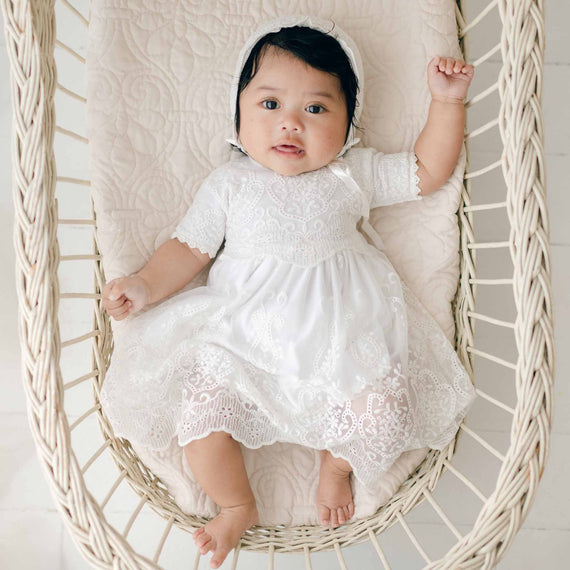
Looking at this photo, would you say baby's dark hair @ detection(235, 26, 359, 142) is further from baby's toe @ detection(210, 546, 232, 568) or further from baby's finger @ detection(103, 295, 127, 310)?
baby's toe @ detection(210, 546, 232, 568)

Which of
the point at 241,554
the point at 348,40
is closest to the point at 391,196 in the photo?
the point at 348,40

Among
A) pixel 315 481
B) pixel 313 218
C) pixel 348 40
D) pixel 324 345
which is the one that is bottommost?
pixel 315 481

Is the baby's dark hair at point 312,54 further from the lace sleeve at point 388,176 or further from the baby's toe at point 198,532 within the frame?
the baby's toe at point 198,532

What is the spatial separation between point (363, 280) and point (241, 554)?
75 cm

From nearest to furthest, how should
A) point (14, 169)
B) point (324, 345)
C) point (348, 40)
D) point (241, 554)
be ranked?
1. point (14, 169)
2. point (324, 345)
3. point (348, 40)
4. point (241, 554)

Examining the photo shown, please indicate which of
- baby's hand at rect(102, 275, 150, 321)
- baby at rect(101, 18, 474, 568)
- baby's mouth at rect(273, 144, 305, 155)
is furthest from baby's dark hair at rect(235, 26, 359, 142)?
baby's hand at rect(102, 275, 150, 321)

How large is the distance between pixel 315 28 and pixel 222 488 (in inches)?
33.8

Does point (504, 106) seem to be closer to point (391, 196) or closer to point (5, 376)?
point (391, 196)

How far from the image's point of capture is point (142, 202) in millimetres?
1199

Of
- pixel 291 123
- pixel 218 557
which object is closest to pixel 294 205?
pixel 291 123

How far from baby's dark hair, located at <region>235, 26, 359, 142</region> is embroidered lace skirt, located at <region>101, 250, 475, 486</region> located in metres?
0.33

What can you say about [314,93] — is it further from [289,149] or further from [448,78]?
[448,78]

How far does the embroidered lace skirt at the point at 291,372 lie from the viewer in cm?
102

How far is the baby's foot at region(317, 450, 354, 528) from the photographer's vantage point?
1.11 m
